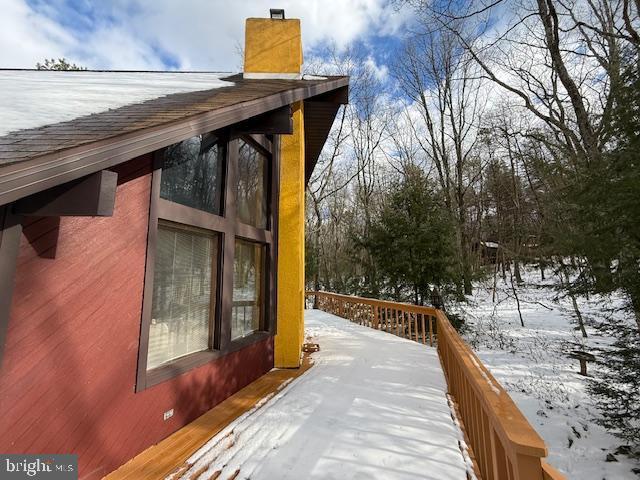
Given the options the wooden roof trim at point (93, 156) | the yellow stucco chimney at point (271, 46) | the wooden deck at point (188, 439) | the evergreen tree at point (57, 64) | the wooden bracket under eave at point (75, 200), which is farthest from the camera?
the evergreen tree at point (57, 64)

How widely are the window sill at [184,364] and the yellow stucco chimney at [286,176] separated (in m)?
1.02

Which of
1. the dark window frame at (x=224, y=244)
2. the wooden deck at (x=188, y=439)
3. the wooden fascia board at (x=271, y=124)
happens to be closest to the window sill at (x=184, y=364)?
the dark window frame at (x=224, y=244)

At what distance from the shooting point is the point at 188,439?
286 cm

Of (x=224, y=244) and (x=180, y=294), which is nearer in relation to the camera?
(x=180, y=294)

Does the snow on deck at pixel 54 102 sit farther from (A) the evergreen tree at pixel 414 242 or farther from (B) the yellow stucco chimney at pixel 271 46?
(A) the evergreen tree at pixel 414 242

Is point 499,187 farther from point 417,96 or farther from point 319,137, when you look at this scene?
point 319,137

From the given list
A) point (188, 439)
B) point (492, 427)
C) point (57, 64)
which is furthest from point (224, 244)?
point (57, 64)

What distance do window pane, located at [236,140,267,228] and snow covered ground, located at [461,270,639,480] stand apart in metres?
5.66

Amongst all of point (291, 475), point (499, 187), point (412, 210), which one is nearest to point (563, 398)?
point (412, 210)

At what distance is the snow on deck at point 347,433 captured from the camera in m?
2.42

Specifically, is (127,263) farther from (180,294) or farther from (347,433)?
(347,433)

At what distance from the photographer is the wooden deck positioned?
7.79 feet

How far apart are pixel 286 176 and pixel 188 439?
3794mm

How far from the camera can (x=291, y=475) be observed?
7.72ft
